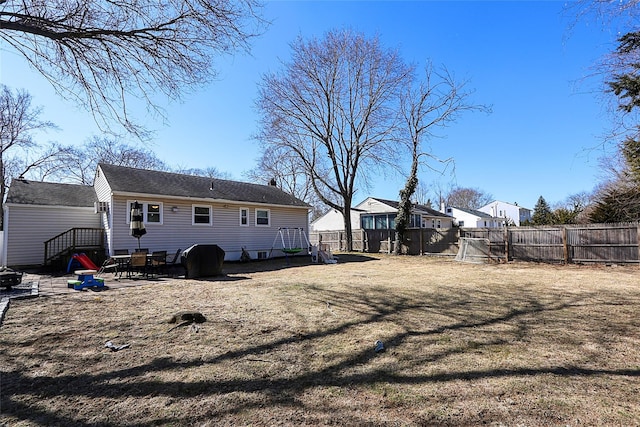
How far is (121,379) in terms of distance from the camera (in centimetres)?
287

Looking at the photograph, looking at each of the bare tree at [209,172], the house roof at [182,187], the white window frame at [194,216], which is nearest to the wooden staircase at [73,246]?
the house roof at [182,187]

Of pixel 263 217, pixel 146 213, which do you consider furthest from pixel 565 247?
pixel 146 213

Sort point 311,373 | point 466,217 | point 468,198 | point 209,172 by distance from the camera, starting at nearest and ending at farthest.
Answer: point 311,373, point 209,172, point 466,217, point 468,198

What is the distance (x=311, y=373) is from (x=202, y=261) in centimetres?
735

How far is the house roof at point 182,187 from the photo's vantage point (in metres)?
11.8

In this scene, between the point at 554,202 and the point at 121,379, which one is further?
the point at 554,202

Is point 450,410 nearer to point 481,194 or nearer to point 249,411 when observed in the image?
point 249,411

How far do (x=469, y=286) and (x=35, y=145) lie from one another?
2785cm

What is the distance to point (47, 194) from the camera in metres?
12.6

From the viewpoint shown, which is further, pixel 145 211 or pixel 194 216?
pixel 194 216

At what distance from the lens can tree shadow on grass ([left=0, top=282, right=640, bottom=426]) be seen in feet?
8.28

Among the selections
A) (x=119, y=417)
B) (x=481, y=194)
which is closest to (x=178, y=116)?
(x=119, y=417)

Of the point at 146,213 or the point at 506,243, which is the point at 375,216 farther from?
the point at 146,213

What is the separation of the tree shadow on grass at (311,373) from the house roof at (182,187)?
9854mm
